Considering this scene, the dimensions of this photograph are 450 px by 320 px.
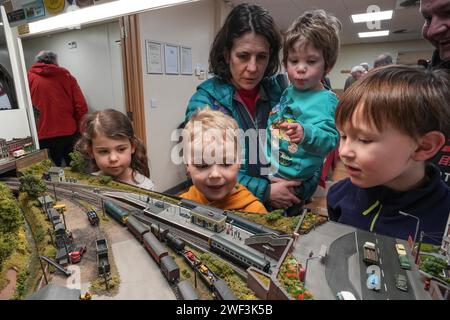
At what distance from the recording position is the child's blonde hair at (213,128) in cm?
183

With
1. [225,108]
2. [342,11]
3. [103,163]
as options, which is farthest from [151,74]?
[342,11]

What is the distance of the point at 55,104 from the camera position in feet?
15.1

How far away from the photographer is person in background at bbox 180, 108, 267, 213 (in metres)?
1.79

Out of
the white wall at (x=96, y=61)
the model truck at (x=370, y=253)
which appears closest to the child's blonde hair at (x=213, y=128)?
the model truck at (x=370, y=253)

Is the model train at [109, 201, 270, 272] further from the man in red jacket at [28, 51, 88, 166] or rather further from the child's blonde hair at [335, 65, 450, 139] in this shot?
the man in red jacket at [28, 51, 88, 166]

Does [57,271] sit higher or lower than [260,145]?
lower

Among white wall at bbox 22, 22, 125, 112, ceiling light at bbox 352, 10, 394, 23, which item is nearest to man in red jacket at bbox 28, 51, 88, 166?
white wall at bbox 22, 22, 125, 112

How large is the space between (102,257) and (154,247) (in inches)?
10.8

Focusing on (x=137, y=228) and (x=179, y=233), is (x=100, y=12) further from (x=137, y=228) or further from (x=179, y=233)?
(x=179, y=233)

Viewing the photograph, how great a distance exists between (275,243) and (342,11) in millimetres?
8384

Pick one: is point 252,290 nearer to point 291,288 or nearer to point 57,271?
point 291,288

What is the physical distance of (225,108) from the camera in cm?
213

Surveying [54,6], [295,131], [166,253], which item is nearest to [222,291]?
[166,253]

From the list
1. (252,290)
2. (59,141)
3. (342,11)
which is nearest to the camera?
(252,290)
